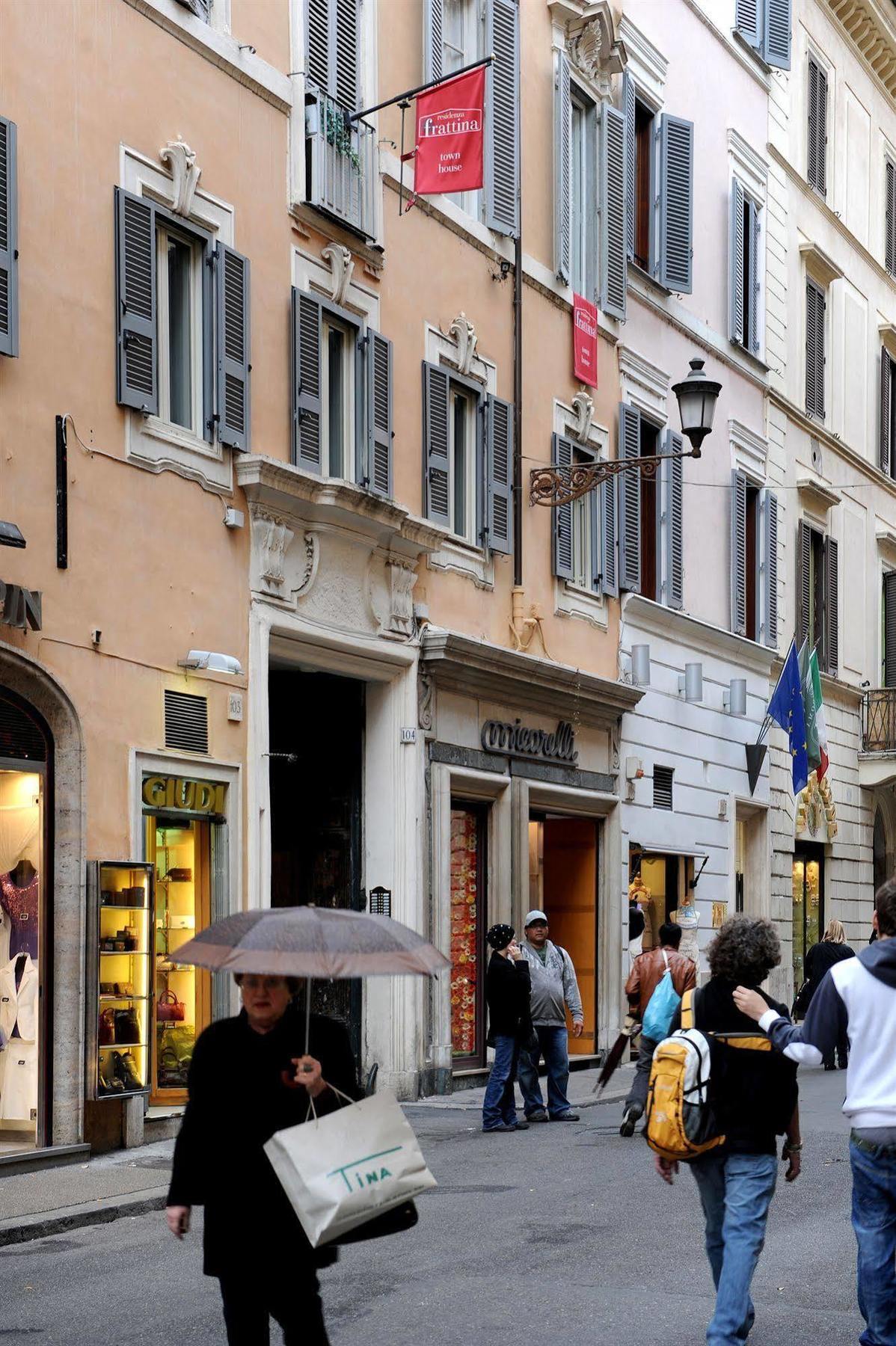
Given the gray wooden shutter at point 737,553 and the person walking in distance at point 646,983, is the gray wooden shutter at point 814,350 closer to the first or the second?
the gray wooden shutter at point 737,553

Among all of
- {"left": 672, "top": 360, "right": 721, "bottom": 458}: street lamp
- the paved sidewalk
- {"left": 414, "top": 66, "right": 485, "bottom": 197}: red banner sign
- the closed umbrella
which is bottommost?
the paved sidewalk

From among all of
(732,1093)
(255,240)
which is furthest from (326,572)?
(732,1093)

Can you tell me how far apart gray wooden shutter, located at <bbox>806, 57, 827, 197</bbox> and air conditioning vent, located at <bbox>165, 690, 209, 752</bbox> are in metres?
18.7

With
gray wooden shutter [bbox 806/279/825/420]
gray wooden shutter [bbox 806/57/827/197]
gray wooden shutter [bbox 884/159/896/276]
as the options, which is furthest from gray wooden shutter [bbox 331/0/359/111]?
gray wooden shutter [bbox 884/159/896/276]

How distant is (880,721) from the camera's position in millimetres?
32688

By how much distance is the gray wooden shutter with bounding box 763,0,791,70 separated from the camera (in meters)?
28.2

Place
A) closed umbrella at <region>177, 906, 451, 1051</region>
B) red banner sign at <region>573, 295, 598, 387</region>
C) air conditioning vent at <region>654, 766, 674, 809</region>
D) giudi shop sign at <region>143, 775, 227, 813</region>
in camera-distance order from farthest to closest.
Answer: air conditioning vent at <region>654, 766, 674, 809</region> → red banner sign at <region>573, 295, 598, 387</region> → giudi shop sign at <region>143, 775, 227, 813</region> → closed umbrella at <region>177, 906, 451, 1051</region>

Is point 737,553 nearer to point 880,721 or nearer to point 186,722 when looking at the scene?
point 880,721

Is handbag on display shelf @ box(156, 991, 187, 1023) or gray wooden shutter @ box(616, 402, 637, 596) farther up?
gray wooden shutter @ box(616, 402, 637, 596)

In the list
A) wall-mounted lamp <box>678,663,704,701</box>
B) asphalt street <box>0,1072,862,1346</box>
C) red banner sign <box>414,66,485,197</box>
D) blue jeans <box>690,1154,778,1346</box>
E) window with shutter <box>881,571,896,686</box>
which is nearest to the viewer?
blue jeans <box>690,1154,778,1346</box>

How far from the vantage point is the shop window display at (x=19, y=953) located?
12945mm

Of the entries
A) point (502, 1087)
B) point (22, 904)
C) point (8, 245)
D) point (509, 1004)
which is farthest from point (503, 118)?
point (22, 904)

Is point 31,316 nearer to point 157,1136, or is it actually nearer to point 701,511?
point 157,1136

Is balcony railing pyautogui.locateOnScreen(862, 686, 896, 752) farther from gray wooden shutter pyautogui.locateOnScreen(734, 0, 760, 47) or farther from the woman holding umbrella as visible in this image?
the woman holding umbrella
